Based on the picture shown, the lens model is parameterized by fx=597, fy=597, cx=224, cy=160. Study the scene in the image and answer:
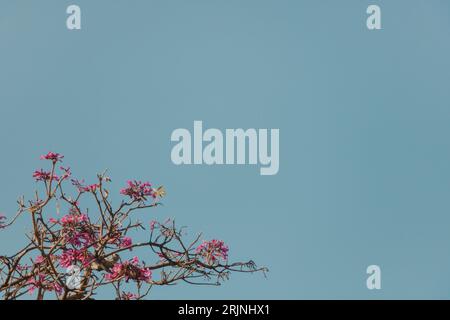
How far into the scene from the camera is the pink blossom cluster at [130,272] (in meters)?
7.21

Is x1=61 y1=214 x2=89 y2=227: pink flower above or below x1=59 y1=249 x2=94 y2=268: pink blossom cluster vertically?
above

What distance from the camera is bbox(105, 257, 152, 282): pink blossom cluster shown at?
7.21m

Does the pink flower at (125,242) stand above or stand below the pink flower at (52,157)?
Result: below

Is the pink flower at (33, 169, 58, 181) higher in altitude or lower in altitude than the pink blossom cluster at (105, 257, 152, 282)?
higher

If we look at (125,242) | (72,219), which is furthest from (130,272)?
(72,219)

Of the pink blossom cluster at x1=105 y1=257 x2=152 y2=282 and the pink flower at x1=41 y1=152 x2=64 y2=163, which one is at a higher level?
the pink flower at x1=41 y1=152 x2=64 y2=163

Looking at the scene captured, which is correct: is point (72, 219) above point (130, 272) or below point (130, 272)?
above

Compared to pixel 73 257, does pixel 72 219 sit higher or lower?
higher

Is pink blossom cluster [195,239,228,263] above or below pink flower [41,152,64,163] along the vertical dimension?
below

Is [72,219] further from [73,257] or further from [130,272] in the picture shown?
[130,272]

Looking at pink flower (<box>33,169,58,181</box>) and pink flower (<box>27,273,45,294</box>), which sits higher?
pink flower (<box>33,169,58,181</box>)

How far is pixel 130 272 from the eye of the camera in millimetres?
7230
